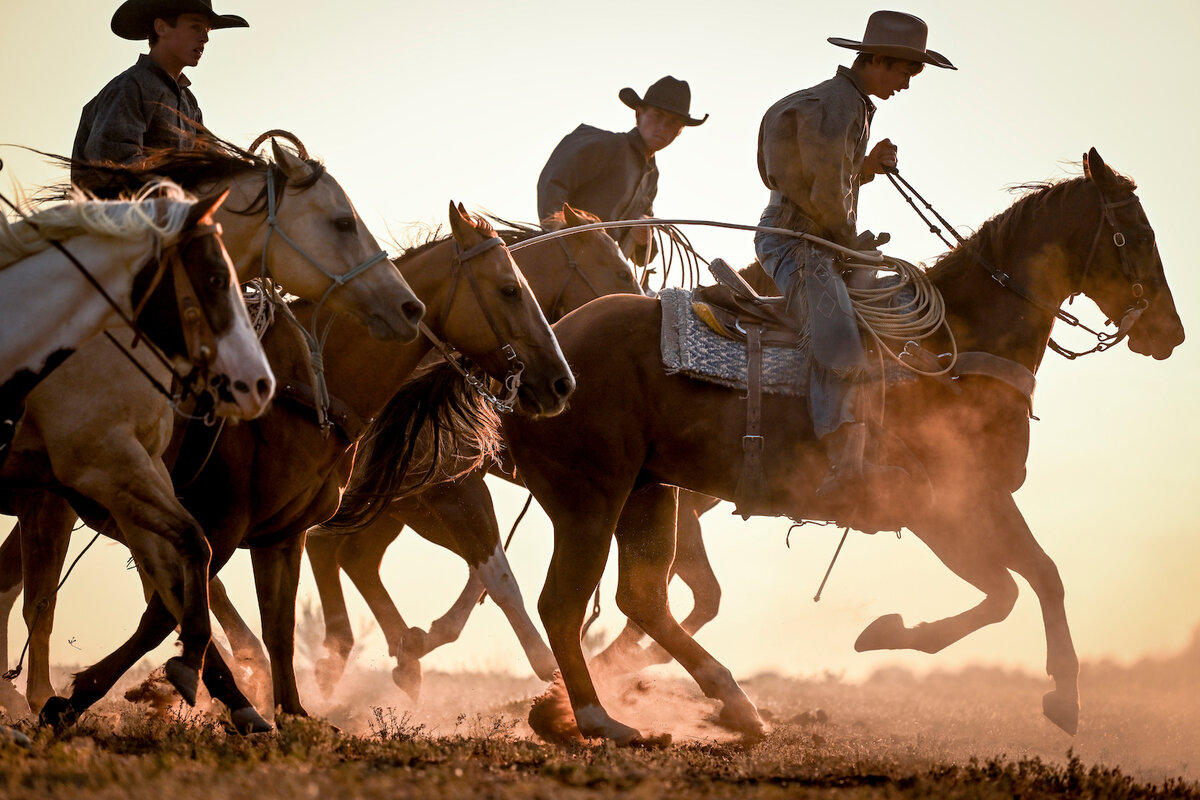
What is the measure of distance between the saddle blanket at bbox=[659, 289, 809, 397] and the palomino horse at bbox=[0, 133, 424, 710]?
1.61 m

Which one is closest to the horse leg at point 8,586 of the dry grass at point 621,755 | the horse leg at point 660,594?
the dry grass at point 621,755

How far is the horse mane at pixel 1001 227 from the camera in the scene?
8.07 metres

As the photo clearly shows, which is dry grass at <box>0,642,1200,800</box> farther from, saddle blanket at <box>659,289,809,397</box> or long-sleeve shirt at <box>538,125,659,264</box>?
long-sleeve shirt at <box>538,125,659,264</box>

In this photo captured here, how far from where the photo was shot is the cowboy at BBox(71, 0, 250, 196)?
24.6 feet

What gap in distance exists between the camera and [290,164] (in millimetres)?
6797

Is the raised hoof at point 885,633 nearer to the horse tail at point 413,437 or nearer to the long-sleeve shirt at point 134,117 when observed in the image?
the horse tail at point 413,437

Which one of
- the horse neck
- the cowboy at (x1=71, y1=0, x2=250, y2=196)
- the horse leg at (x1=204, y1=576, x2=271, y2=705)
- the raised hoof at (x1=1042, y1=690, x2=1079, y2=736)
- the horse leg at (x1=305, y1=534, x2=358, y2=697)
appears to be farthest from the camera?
the horse leg at (x1=305, y1=534, x2=358, y2=697)

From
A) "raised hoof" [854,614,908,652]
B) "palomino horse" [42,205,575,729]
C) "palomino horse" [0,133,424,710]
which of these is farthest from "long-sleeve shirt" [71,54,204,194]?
"raised hoof" [854,614,908,652]

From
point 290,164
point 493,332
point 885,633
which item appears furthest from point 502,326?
point 885,633

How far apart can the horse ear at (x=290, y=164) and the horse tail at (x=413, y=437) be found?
1.66 metres

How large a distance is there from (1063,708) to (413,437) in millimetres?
3785

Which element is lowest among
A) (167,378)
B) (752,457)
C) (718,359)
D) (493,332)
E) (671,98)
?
(167,378)

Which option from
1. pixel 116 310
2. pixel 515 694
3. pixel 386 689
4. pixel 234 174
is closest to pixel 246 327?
pixel 116 310

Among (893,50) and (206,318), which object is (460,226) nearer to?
(206,318)
